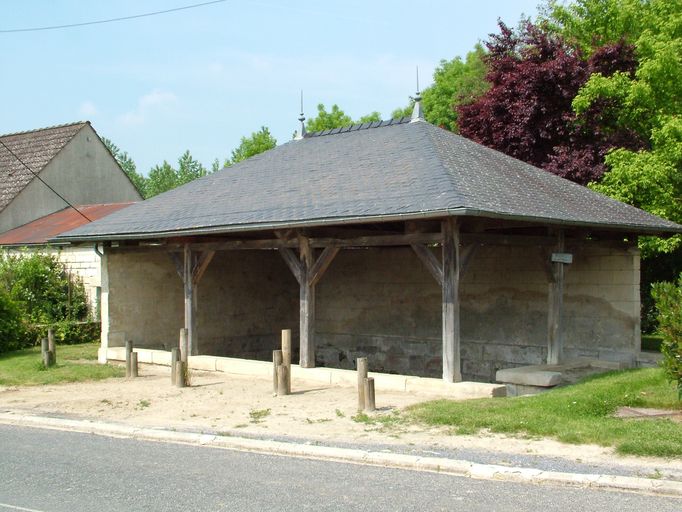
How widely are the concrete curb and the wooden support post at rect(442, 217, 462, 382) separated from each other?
3.72m

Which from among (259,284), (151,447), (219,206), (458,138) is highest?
(458,138)

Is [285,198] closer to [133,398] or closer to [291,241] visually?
[291,241]

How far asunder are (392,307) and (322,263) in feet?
15.0

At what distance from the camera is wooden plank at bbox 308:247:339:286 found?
13266mm

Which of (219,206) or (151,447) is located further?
(219,206)

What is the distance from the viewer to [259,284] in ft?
64.7

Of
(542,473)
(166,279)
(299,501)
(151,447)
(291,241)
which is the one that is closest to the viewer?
(299,501)

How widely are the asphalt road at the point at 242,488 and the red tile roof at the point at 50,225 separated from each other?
16241 millimetres

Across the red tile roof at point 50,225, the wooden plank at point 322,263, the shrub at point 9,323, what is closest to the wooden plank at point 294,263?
the wooden plank at point 322,263

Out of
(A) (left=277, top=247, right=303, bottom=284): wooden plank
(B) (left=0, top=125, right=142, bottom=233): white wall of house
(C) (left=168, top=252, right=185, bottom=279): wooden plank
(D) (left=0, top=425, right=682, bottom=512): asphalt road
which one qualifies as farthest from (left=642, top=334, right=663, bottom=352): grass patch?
(B) (left=0, top=125, right=142, bottom=233): white wall of house

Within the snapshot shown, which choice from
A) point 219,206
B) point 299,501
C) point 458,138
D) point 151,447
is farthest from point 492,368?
point 299,501

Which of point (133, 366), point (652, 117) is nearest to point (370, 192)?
point (133, 366)

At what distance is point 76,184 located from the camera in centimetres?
2880

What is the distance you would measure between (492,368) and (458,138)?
4.53 metres
